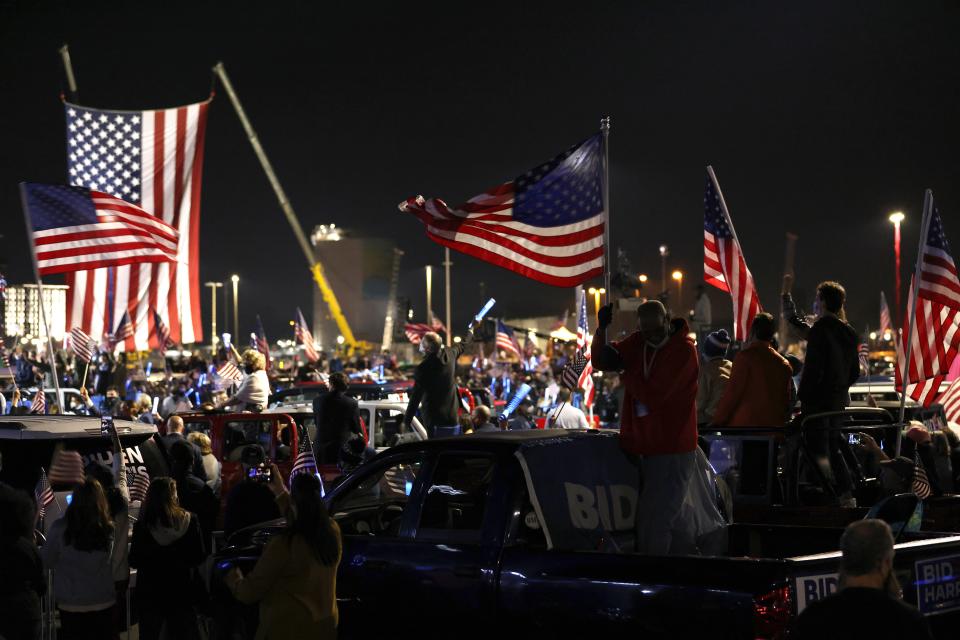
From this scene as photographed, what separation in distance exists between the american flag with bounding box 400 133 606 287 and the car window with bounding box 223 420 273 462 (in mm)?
3820

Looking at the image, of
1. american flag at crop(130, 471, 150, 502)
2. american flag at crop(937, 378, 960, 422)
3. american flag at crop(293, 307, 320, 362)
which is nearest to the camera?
american flag at crop(130, 471, 150, 502)

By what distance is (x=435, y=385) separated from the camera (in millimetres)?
12664

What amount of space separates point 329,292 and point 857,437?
149m

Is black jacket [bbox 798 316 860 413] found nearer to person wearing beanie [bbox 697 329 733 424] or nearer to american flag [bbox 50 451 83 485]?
person wearing beanie [bbox 697 329 733 424]

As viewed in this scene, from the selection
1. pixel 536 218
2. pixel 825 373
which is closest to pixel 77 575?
pixel 825 373

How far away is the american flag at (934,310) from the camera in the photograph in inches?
400

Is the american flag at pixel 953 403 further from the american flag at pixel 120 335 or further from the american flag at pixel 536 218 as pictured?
the american flag at pixel 120 335

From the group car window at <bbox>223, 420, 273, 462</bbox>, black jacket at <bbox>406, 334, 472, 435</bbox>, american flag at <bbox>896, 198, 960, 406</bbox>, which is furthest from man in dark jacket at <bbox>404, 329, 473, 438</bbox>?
american flag at <bbox>896, 198, 960, 406</bbox>

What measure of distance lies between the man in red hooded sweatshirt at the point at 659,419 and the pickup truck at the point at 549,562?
0.44 feet

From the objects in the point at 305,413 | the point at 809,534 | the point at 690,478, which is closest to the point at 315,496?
the point at 690,478

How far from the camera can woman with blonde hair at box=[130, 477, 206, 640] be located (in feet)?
23.2

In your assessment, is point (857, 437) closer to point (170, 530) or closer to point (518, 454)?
point (518, 454)

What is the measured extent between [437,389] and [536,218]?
2.81 meters

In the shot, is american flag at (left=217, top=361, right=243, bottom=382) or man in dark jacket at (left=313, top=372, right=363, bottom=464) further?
american flag at (left=217, top=361, right=243, bottom=382)
